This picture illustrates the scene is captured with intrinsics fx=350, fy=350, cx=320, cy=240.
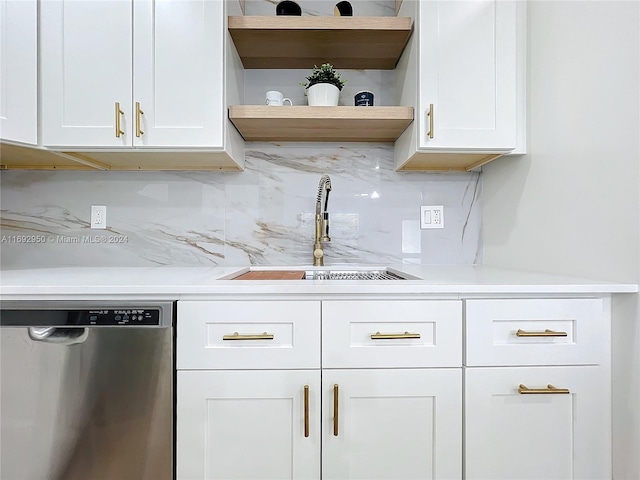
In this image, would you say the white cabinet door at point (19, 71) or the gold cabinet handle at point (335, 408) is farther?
the white cabinet door at point (19, 71)

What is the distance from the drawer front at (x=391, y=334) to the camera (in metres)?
1.03

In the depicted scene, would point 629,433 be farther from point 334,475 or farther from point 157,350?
point 157,350

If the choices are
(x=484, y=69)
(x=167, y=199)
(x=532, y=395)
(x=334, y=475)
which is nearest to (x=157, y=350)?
(x=334, y=475)

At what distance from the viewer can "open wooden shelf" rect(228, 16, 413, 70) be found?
1404 millimetres

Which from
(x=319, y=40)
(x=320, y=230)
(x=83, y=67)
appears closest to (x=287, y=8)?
(x=319, y=40)

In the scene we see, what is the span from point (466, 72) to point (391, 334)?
1.03 meters

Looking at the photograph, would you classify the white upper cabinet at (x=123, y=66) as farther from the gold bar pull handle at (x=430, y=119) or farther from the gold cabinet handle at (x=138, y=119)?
the gold bar pull handle at (x=430, y=119)

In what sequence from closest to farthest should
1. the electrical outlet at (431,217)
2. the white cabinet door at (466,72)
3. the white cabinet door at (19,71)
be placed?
the white cabinet door at (19,71)
the white cabinet door at (466,72)
the electrical outlet at (431,217)

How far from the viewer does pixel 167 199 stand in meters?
1.69

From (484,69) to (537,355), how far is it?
105 cm

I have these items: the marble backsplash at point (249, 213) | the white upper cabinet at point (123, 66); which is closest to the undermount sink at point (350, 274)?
the marble backsplash at point (249, 213)

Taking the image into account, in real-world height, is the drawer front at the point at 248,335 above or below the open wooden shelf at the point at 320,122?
below

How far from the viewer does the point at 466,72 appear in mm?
1345

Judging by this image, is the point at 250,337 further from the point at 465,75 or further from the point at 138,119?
the point at 465,75
